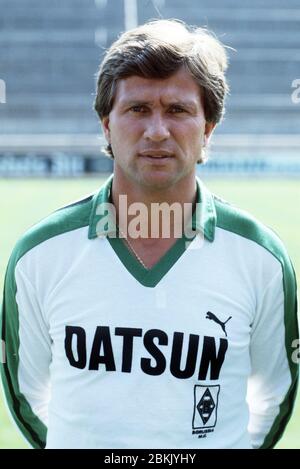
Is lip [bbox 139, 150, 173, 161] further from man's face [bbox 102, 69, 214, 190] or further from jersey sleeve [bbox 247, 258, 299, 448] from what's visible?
jersey sleeve [bbox 247, 258, 299, 448]

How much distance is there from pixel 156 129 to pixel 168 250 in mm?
235

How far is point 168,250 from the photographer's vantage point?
→ 141cm

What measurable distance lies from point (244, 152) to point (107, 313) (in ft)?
36.7

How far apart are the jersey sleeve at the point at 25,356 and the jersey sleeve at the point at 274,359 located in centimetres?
43

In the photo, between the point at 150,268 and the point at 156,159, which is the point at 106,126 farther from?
the point at 150,268

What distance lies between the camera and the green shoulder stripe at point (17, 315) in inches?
56.8

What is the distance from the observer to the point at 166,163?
4.40 ft

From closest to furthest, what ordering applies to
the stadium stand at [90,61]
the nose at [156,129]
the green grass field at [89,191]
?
the nose at [156,129] → the green grass field at [89,191] → the stadium stand at [90,61]

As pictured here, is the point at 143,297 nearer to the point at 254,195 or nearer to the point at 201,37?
the point at 201,37

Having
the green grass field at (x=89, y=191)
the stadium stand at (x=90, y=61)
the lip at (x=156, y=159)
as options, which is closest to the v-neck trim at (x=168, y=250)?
the lip at (x=156, y=159)

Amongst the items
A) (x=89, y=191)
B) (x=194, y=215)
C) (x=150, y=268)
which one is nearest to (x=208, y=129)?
(x=194, y=215)

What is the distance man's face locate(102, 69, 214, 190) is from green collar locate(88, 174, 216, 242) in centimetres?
9

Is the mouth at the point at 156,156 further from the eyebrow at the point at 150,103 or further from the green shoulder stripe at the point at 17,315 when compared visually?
the green shoulder stripe at the point at 17,315
